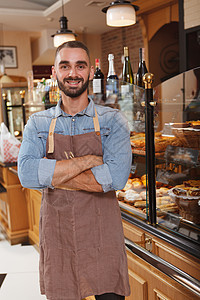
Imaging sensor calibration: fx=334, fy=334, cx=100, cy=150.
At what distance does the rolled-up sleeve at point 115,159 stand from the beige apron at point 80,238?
0.17 ft

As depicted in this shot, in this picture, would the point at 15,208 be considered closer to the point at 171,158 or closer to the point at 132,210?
the point at 132,210

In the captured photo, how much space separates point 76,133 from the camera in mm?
1471

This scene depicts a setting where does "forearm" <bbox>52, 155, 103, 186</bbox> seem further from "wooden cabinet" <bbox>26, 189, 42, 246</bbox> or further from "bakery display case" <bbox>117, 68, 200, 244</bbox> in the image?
"wooden cabinet" <bbox>26, 189, 42, 246</bbox>

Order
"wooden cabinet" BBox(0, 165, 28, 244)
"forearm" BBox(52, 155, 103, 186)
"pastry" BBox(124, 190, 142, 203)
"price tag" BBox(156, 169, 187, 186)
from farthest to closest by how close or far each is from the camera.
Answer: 1. "wooden cabinet" BBox(0, 165, 28, 244)
2. "pastry" BBox(124, 190, 142, 203)
3. "price tag" BBox(156, 169, 187, 186)
4. "forearm" BBox(52, 155, 103, 186)

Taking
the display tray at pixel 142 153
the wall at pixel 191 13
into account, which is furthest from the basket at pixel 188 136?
the wall at pixel 191 13

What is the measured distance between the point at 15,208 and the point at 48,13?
4712 mm

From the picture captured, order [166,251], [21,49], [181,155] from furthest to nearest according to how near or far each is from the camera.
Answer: [21,49], [181,155], [166,251]

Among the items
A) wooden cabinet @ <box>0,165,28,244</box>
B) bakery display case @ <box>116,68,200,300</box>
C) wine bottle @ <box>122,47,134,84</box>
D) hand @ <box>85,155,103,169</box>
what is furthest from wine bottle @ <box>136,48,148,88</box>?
wooden cabinet @ <box>0,165,28,244</box>

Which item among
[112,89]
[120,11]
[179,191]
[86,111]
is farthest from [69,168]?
[120,11]

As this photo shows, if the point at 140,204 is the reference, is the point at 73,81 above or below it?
above

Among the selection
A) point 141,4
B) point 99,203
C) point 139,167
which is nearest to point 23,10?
point 141,4

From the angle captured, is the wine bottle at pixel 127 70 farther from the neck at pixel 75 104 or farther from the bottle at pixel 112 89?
the neck at pixel 75 104

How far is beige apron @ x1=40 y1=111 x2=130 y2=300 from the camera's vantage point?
145 cm

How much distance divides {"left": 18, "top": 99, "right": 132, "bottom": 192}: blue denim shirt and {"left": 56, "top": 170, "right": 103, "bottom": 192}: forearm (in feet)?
0.06
